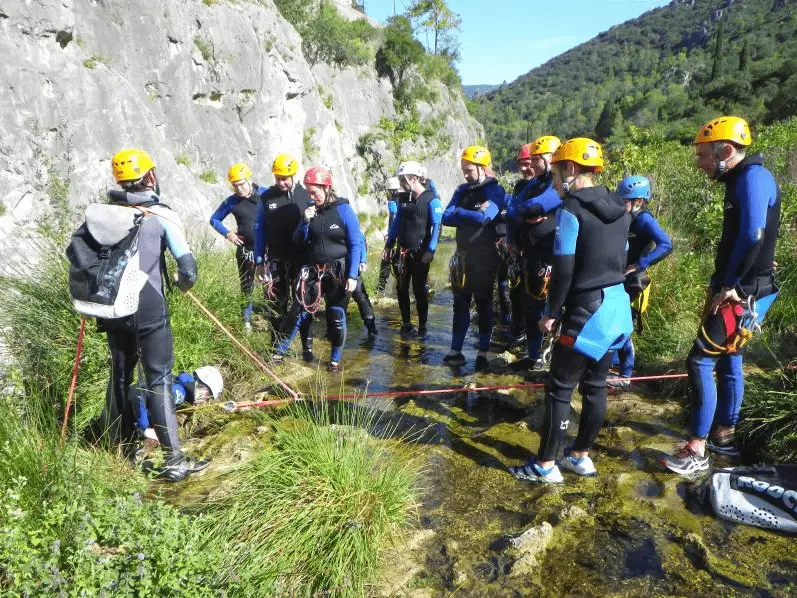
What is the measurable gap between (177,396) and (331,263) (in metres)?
2.22

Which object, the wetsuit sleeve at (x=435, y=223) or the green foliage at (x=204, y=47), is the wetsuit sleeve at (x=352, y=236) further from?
the green foliage at (x=204, y=47)

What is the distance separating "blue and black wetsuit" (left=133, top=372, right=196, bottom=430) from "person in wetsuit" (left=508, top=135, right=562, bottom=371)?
10.0 feet

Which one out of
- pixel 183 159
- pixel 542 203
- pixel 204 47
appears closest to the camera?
pixel 542 203

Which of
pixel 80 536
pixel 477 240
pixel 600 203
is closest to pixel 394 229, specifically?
pixel 477 240

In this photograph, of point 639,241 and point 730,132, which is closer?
point 730,132

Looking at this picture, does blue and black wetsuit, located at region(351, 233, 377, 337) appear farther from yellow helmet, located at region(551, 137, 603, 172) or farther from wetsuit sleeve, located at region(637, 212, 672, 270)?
yellow helmet, located at region(551, 137, 603, 172)

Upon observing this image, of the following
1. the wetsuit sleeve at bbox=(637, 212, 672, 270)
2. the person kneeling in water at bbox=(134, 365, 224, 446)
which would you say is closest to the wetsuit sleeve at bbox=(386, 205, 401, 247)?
the wetsuit sleeve at bbox=(637, 212, 672, 270)

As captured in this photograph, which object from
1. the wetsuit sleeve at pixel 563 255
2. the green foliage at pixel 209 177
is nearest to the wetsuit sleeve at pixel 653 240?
the wetsuit sleeve at pixel 563 255

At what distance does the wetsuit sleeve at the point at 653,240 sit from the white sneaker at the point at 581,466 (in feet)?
6.73

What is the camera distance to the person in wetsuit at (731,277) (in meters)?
3.07

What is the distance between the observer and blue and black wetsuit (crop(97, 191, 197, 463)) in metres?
3.21

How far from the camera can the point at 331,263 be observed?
551 centimetres

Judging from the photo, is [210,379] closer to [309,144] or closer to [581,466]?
[581,466]

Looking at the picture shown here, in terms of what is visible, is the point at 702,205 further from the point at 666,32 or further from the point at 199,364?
the point at 666,32
